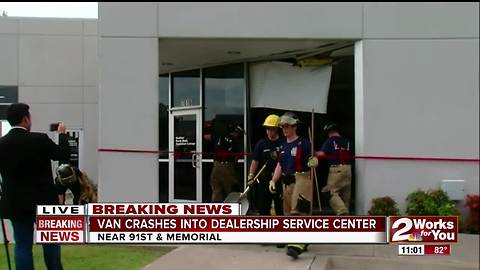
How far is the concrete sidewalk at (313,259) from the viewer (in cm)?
568

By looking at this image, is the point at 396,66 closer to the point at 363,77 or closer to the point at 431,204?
the point at 363,77

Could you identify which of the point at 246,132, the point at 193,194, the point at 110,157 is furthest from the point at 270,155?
the point at 193,194

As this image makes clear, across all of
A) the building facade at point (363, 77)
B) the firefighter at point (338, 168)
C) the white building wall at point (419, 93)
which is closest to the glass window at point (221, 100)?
the building facade at point (363, 77)

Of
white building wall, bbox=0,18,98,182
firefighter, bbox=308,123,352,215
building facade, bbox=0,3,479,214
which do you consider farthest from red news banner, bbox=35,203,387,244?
white building wall, bbox=0,18,98,182

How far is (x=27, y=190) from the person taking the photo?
4.40 m

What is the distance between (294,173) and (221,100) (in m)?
4.13

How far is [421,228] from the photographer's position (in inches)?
164

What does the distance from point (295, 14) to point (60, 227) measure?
4.39m

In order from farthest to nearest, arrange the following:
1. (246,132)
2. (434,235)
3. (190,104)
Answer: (190,104) → (246,132) → (434,235)

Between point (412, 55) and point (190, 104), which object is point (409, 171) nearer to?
point (412, 55)

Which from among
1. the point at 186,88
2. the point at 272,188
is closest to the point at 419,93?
the point at 272,188

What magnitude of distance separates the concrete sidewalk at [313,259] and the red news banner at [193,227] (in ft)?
4.74

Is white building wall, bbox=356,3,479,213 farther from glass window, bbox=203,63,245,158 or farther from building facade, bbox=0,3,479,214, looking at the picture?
glass window, bbox=203,63,245,158

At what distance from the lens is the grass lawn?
232 inches
